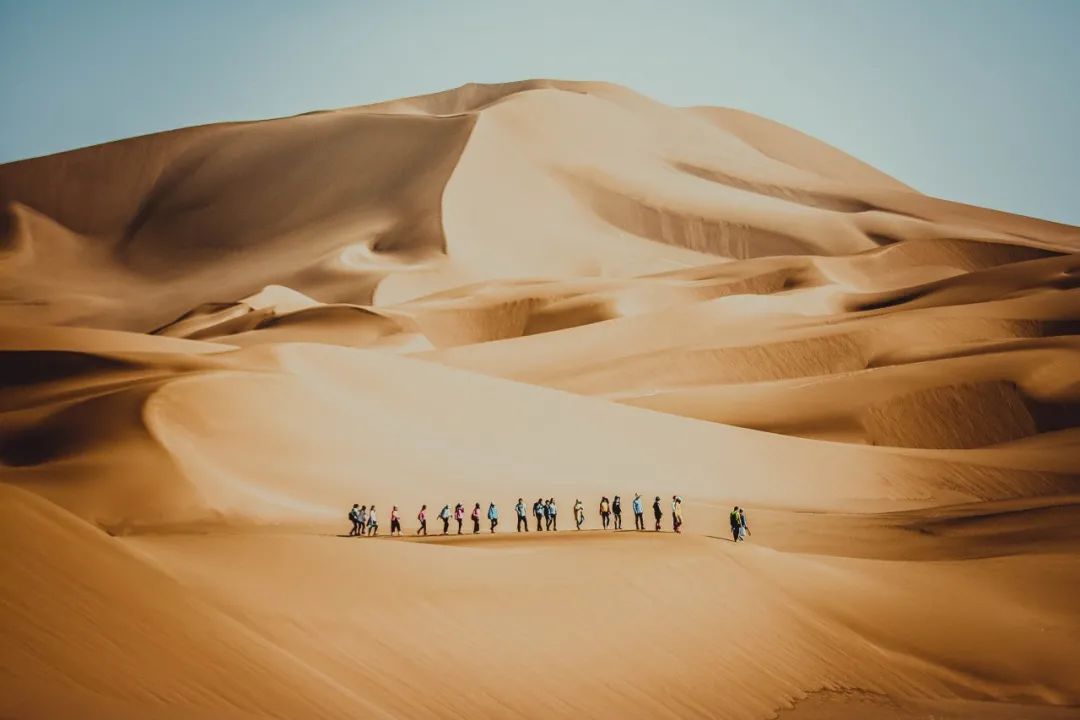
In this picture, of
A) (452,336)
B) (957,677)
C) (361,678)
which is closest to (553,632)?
(361,678)

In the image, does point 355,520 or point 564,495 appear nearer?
point 355,520

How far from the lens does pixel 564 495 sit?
23969 millimetres

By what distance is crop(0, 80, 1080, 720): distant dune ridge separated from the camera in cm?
883

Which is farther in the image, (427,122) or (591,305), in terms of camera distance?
(427,122)

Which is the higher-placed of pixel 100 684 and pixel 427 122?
pixel 427 122

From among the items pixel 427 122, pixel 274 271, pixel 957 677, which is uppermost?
pixel 427 122

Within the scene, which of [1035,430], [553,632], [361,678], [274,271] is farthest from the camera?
[274,271]

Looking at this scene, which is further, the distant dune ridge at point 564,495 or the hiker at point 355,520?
the hiker at point 355,520

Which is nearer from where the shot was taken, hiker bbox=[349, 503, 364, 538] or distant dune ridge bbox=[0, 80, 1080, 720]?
distant dune ridge bbox=[0, 80, 1080, 720]

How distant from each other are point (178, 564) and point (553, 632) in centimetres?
345

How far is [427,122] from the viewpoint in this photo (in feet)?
357

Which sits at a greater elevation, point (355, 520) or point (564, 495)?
point (355, 520)

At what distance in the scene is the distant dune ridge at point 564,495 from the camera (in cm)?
883

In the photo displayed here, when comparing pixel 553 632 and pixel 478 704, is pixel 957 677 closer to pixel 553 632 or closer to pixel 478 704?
pixel 553 632
